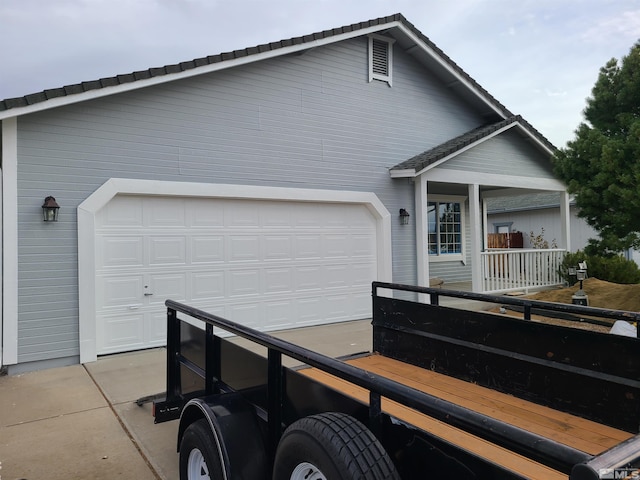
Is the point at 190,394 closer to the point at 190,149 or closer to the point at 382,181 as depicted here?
the point at 190,149

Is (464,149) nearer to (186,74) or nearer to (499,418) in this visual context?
(186,74)

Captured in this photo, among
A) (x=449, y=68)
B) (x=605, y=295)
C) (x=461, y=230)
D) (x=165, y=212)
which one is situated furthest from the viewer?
(x=461, y=230)

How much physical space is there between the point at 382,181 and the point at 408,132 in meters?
1.41

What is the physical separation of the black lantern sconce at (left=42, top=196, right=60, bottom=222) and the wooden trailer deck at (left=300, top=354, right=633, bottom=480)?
426 cm

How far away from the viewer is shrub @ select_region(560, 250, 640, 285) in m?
10.7

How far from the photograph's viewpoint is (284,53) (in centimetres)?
778

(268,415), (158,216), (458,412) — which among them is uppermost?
(158,216)

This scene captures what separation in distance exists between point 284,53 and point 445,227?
7696mm

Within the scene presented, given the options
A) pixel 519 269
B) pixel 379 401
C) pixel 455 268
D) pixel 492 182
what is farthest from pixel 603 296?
pixel 379 401

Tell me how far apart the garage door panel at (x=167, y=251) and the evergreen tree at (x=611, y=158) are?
25.6ft

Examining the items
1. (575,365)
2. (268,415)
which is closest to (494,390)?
(575,365)

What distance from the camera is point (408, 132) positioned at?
31.6ft

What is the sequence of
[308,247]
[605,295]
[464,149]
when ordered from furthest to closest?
[464,149]
[605,295]
[308,247]

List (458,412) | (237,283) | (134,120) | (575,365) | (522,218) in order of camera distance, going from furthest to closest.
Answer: (522,218), (237,283), (134,120), (575,365), (458,412)
